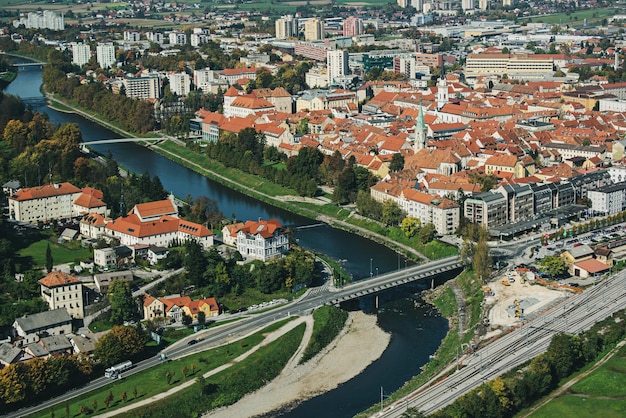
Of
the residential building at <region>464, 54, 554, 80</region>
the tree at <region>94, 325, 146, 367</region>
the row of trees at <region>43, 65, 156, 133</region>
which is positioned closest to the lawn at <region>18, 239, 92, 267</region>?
the tree at <region>94, 325, 146, 367</region>

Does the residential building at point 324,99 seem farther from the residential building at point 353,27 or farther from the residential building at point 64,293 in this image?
the residential building at point 353,27

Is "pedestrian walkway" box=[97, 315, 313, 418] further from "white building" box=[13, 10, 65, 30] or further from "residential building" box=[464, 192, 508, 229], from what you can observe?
"white building" box=[13, 10, 65, 30]

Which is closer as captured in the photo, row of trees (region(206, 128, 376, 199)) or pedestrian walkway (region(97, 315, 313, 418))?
pedestrian walkway (region(97, 315, 313, 418))

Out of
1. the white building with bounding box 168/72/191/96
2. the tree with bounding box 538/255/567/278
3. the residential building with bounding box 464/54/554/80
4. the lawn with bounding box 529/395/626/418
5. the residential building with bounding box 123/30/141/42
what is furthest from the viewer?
the residential building with bounding box 123/30/141/42

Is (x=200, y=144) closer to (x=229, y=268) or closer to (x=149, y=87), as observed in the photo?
(x=149, y=87)

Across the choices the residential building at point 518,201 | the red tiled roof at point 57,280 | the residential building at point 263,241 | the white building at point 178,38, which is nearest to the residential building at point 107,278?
the red tiled roof at point 57,280
